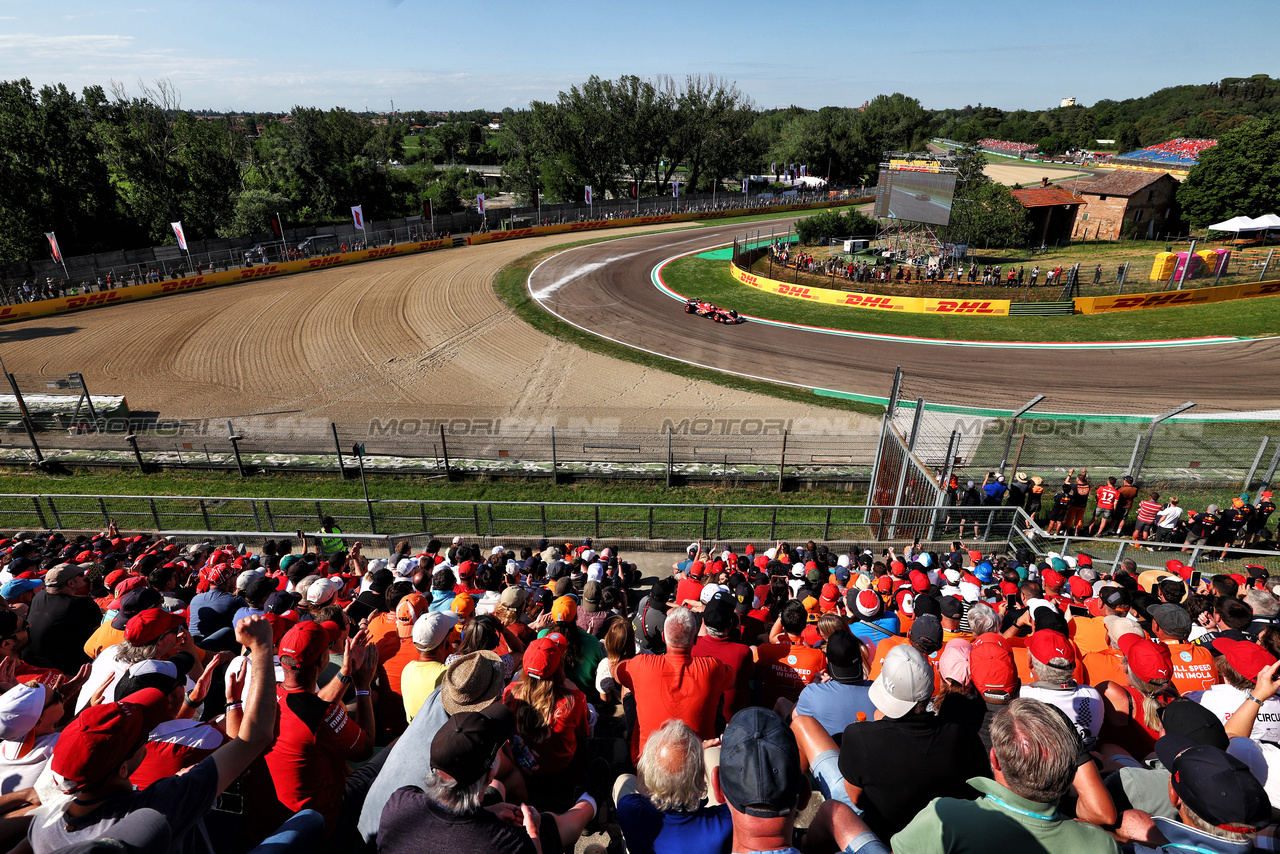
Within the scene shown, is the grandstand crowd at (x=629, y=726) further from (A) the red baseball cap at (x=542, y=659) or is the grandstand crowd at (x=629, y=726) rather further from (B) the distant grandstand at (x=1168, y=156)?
(B) the distant grandstand at (x=1168, y=156)

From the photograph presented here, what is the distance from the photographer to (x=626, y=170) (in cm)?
7112

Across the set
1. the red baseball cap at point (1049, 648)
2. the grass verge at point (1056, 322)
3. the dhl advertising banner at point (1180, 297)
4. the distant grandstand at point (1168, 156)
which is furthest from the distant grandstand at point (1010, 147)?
the red baseball cap at point (1049, 648)

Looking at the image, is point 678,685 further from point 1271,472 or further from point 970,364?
point 970,364

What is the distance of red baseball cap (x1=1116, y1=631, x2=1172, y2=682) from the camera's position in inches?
173

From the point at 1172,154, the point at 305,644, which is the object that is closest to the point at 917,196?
the point at 305,644

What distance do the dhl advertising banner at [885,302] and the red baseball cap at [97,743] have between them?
32857 millimetres

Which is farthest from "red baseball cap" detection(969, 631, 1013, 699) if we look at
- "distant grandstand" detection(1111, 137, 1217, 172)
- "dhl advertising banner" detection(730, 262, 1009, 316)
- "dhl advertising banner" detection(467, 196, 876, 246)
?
"distant grandstand" detection(1111, 137, 1217, 172)

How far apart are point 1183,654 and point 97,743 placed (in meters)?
6.77

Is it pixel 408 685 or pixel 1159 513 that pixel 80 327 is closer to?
pixel 408 685

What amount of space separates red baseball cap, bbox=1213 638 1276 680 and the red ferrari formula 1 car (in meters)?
26.2

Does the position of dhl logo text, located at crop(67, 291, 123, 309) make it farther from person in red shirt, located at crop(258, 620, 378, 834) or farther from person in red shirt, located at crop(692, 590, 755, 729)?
person in red shirt, located at crop(692, 590, 755, 729)

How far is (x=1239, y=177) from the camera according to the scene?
40969 mm

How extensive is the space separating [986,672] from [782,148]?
9652 centimetres

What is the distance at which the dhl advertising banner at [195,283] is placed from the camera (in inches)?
1234
